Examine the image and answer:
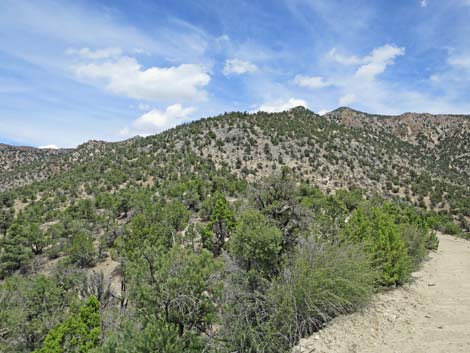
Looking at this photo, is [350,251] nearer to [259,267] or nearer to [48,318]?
[259,267]

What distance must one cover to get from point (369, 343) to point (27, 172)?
55253mm

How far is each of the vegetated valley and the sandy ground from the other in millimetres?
338

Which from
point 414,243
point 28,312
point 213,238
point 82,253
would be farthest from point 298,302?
point 82,253

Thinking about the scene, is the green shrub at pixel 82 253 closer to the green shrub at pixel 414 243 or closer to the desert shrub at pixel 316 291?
the desert shrub at pixel 316 291

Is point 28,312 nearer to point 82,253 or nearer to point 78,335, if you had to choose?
point 78,335

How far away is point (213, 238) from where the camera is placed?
60.1ft

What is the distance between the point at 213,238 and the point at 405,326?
13477 millimetres

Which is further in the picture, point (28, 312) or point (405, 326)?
Result: point (28, 312)

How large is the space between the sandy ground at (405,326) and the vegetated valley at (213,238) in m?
0.34

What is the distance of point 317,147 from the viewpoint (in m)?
46.5

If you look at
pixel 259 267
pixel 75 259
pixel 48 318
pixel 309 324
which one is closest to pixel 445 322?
pixel 309 324

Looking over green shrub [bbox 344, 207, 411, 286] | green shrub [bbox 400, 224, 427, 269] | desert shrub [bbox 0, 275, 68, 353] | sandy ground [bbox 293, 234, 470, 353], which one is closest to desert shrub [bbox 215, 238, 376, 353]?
sandy ground [bbox 293, 234, 470, 353]

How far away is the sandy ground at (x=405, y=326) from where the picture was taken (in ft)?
16.3

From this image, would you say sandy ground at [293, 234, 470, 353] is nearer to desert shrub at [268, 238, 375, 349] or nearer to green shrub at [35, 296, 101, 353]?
desert shrub at [268, 238, 375, 349]
